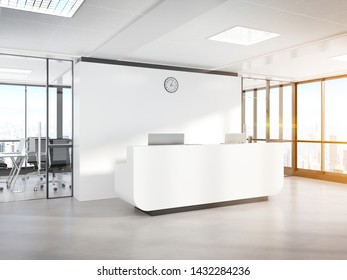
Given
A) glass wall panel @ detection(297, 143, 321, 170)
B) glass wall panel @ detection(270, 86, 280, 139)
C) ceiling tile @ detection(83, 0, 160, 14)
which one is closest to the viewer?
ceiling tile @ detection(83, 0, 160, 14)

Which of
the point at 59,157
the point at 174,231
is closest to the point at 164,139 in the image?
the point at 174,231

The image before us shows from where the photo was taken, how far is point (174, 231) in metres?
4.29

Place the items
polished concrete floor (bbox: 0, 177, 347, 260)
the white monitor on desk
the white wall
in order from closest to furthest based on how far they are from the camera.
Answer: polished concrete floor (bbox: 0, 177, 347, 260)
the white monitor on desk
the white wall

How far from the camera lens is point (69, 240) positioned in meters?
3.89

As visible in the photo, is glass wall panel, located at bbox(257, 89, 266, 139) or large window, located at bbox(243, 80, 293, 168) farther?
glass wall panel, located at bbox(257, 89, 266, 139)

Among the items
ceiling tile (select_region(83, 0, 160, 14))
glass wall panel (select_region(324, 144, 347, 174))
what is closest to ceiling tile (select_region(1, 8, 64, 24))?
ceiling tile (select_region(83, 0, 160, 14))

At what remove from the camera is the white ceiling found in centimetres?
396

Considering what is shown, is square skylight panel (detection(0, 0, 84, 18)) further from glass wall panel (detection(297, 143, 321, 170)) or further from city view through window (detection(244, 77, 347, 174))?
glass wall panel (detection(297, 143, 321, 170))

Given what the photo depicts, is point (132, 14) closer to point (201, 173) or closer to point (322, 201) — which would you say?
point (201, 173)

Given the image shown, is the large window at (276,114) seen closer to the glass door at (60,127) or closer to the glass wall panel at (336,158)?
the glass wall panel at (336,158)

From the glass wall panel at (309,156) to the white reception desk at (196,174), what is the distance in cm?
351

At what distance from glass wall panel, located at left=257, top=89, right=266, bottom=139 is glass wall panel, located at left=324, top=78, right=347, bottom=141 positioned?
1685mm

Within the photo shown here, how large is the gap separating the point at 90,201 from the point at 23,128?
5498 millimetres

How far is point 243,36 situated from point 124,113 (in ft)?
9.04
